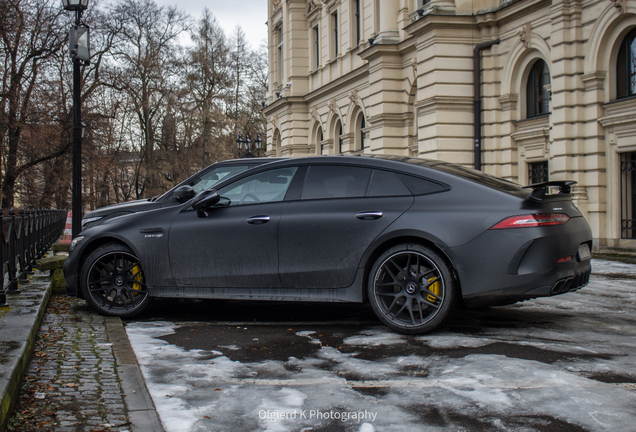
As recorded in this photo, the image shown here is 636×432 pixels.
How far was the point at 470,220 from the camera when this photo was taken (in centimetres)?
531

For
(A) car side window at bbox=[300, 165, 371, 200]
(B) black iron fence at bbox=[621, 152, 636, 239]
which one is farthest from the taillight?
(B) black iron fence at bbox=[621, 152, 636, 239]

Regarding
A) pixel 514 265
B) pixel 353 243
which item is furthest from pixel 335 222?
pixel 514 265

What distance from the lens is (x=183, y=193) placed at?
6852mm

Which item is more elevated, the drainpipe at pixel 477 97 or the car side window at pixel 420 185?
the drainpipe at pixel 477 97

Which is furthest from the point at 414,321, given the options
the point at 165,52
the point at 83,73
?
the point at 165,52

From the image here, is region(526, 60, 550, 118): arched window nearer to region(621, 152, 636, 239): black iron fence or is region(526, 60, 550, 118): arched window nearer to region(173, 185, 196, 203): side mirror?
region(621, 152, 636, 239): black iron fence

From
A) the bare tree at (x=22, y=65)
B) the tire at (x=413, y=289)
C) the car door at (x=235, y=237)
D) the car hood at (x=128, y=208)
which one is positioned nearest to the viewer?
the tire at (x=413, y=289)

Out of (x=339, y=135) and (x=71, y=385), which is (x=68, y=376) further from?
(x=339, y=135)

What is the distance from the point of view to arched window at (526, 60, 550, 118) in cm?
1916

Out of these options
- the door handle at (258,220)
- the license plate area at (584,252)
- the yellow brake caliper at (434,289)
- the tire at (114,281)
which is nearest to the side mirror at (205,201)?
the door handle at (258,220)

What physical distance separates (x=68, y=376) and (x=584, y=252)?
412 centimetres

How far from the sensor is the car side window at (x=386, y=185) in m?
5.67

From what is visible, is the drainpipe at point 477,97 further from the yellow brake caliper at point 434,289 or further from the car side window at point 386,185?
the yellow brake caliper at point 434,289

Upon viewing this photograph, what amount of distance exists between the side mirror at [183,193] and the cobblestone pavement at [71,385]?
155 centimetres
